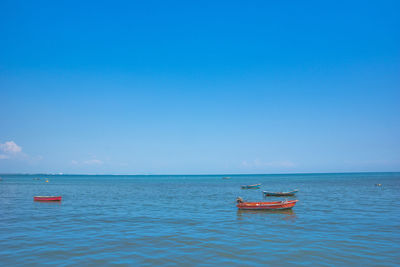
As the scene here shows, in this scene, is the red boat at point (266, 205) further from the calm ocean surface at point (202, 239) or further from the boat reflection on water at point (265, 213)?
the calm ocean surface at point (202, 239)

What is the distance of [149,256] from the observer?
15.3 m

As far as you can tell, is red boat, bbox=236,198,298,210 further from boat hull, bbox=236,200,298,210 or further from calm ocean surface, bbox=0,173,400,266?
calm ocean surface, bbox=0,173,400,266

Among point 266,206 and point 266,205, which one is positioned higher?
point 266,205

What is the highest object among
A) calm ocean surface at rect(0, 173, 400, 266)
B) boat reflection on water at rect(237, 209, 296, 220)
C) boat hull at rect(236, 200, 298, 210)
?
boat hull at rect(236, 200, 298, 210)

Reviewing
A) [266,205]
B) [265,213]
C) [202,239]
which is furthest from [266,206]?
[202,239]

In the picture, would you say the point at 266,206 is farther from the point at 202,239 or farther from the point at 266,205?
the point at 202,239

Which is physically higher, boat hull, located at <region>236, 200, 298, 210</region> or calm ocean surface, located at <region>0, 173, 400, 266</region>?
boat hull, located at <region>236, 200, 298, 210</region>

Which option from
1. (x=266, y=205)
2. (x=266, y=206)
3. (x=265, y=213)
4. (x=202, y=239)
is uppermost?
(x=266, y=205)

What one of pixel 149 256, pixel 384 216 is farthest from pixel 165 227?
pixel 384 216

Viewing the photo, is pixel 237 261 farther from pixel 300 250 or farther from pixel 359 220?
pixel 359 220

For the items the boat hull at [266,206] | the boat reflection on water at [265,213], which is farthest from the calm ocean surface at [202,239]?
the boat hull at [266,206]

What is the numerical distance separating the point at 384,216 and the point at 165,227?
22373mm

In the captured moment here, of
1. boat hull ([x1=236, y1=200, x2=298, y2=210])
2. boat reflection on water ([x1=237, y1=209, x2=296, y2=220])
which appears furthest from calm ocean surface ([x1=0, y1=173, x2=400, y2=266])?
boat hull ([x1=236, y1=200, x2=298, y2=210])

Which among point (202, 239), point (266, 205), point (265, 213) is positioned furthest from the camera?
point (266, 205)
